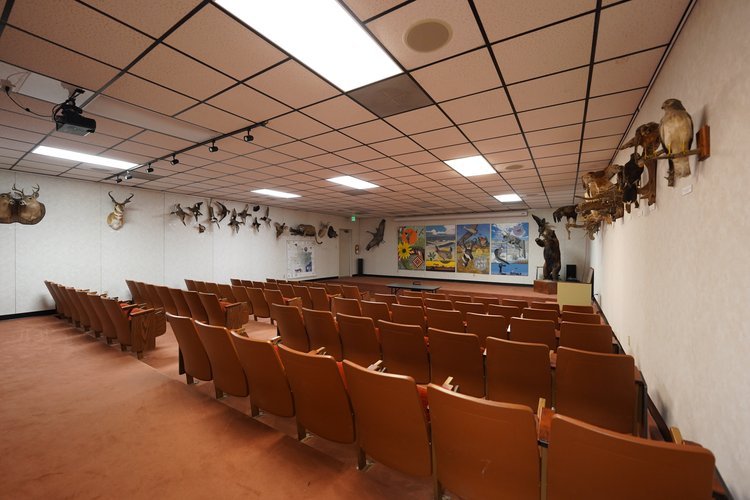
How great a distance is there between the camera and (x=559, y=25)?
211cm

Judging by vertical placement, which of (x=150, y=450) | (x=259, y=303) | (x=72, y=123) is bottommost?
(x=150, y=450)

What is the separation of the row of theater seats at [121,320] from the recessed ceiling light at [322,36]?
12.8ft

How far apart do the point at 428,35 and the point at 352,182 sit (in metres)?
5.09

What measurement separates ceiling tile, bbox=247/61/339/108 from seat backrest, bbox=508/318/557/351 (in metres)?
3.11

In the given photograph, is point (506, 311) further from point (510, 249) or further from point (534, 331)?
point (510, 249)

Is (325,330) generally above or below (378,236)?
below

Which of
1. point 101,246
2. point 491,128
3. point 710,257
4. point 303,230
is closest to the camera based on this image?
point 710,257

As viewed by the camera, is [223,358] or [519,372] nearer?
[519,372]

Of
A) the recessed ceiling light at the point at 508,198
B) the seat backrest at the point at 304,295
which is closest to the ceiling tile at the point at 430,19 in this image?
the seat backrest at the point at 304,295

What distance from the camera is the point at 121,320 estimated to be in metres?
4.16

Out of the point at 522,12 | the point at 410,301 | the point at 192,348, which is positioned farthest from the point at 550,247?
the point at 192,348

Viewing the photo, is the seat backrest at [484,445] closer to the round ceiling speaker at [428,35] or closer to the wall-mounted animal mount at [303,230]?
the round ceiling speaker at [428,35]

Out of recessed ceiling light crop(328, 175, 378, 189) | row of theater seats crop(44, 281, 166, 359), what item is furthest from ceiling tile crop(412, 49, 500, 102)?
row of theater seats crop(44, 281, 166, 359)

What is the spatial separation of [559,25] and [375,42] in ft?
4.15
